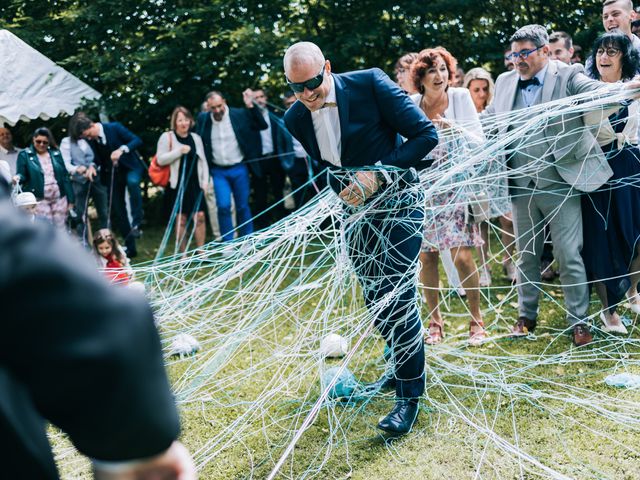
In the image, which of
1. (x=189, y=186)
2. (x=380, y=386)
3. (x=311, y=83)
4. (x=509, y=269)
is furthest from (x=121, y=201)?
(x=311, y=83)

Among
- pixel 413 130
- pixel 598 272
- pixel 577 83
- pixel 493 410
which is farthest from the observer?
pixel 598 272

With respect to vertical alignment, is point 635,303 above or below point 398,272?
below

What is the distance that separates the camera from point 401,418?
352 cm

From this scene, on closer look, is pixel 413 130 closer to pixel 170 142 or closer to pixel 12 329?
pixel 12 329

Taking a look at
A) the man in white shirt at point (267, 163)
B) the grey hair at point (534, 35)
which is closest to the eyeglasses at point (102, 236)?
the man in white shirt at point (267, 163)

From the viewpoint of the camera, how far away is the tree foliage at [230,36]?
10359mm

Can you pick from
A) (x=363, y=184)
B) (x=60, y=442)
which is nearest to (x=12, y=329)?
(x=363, y=184)

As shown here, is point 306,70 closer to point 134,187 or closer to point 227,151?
point 227,151

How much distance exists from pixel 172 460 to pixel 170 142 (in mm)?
7728

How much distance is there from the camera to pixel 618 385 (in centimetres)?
381

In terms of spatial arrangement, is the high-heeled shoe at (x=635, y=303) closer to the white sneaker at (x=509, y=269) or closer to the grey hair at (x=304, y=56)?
the white sneaker at (x=509, y=269)

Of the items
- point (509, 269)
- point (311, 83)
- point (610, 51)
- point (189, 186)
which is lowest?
point (509, 269)

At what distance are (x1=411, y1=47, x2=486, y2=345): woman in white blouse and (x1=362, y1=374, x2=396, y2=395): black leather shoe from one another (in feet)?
2.19

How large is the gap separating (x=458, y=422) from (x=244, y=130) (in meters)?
5.56
